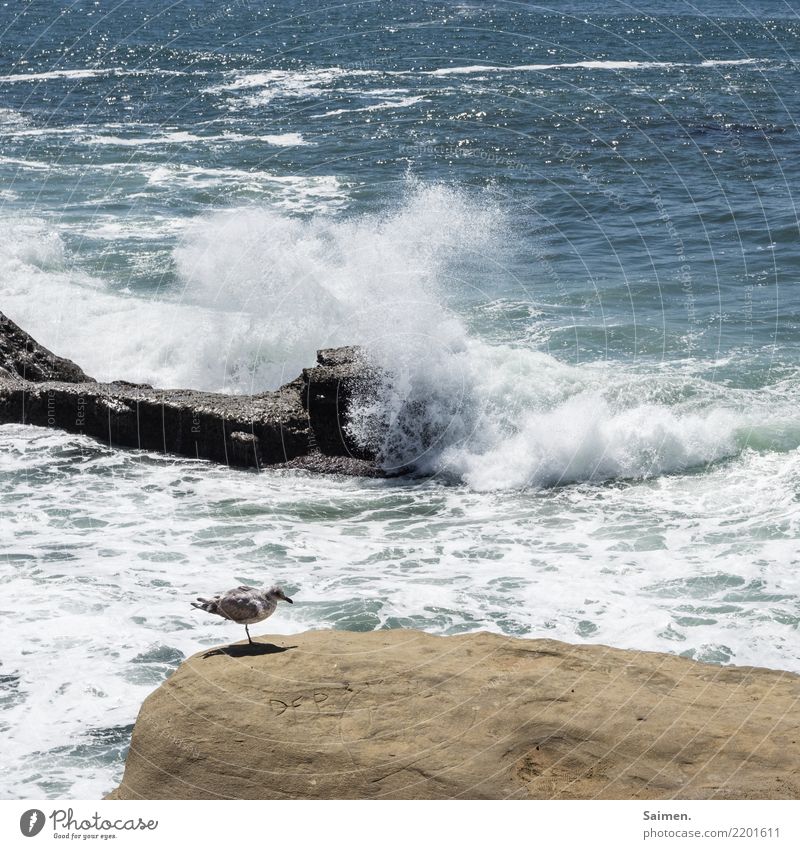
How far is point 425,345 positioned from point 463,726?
9496mm

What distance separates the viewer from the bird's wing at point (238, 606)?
8.55m

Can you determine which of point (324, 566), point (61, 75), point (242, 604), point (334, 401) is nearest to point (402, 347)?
point (334, 401)

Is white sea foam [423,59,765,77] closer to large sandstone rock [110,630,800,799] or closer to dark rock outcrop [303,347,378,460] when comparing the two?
dark rock outcrop [303,347,378,460]

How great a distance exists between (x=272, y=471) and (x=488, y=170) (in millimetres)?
16526

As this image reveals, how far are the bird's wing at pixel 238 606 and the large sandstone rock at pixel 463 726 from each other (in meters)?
0.30

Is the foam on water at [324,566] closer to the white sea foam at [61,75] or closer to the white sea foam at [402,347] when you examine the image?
the white sea foam at [402,347]

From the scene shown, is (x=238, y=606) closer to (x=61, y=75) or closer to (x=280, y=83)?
(x=280, y=83)

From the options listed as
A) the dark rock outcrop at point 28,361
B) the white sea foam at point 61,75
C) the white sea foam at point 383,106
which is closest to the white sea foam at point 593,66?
the white sea foam at point 383,106

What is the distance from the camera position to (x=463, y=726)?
7.30 metres

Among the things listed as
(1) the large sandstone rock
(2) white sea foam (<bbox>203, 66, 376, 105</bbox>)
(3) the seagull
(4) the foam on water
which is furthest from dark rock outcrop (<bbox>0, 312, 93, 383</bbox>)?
(2) white sea foam (<bbox>203, 66, 376, 105</bbox>)

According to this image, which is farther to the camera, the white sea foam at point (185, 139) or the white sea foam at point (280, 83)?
the white sea foam at point (280, 83)

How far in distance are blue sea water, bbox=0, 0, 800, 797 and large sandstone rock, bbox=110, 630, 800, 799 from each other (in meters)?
1.07

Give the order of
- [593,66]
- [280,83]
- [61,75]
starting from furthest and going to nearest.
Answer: [61,75], [280,83], [593,66]

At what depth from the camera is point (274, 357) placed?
1891 centimetres
